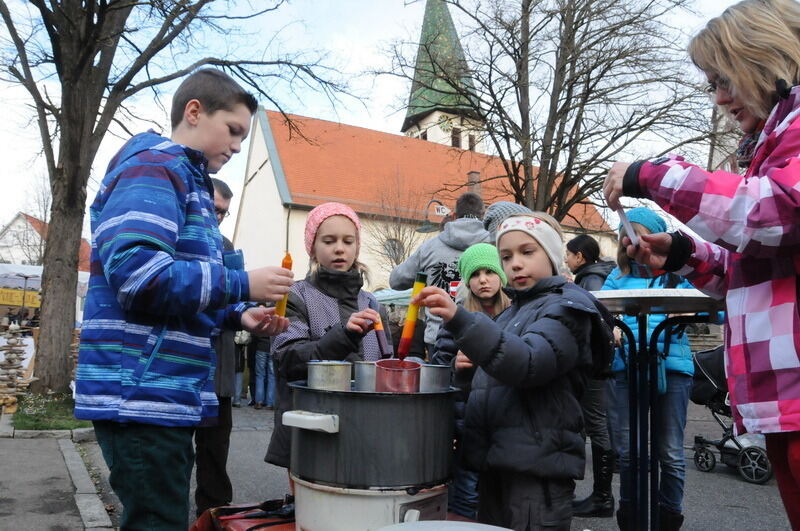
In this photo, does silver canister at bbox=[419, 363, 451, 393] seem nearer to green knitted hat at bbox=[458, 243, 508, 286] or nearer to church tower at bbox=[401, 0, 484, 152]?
green knitted hat at bbox=[458, 243, 508, 286]

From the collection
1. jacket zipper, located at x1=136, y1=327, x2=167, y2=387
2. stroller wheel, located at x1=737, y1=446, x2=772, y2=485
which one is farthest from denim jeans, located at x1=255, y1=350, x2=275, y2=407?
jacket zipper, located at x1=136, y1=327, x2=167, y2=387

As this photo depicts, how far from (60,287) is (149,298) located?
787 cm

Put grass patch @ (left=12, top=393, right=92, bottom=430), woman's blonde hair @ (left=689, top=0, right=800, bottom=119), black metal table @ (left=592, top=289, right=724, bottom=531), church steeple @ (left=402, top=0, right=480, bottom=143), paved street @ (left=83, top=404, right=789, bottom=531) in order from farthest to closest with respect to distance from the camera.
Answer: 1. church steeple @ (left=402, top=0, right=480, bottom=143)
2. grass patch @ (left=12, top=393, right=92, bottom=430)
3. paved street @ (left=83, top=404, right=789, bottom=531)
4. black metal table @ (left=592, top=289, right=724, bottom=531)
5. woman's blonde hair @ (left=689, top=0, right=800, bottom=119)

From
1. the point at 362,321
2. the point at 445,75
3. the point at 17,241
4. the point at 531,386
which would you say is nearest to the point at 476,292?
the point at 362,321

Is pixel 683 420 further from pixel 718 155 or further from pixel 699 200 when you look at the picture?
pixel 718 155

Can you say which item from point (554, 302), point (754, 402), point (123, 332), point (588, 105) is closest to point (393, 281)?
point (554, 302)

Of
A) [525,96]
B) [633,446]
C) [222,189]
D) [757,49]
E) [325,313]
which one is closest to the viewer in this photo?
[757,49]

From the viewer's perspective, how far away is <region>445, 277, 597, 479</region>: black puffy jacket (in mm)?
1840

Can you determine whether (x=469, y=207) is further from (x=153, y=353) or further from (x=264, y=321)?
(x=153, y=353)

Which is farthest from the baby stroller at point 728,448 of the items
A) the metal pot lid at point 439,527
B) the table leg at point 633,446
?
the metal pot lid at point 439,527

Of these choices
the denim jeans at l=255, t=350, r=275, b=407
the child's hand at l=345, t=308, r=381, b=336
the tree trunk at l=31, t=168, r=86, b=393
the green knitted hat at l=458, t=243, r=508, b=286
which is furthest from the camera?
the denim jeans at l=255, t=350, r=275, b=407

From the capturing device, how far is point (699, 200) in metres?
1.40

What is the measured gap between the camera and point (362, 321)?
7.23ft

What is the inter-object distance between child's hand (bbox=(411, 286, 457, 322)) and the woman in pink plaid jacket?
1.70ft
